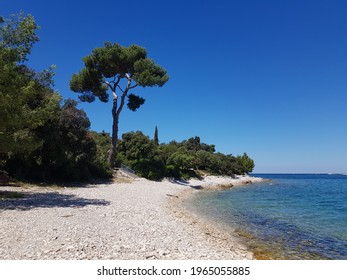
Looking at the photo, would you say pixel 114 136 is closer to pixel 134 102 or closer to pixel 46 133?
pixel 134 102

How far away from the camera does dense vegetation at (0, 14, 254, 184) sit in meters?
13.2

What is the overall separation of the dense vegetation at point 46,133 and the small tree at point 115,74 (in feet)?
0.53

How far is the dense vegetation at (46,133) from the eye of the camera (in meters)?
13.2

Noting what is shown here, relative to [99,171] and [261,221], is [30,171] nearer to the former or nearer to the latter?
[99,171]

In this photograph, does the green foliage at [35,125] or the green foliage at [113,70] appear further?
the green foliage at [113,70]

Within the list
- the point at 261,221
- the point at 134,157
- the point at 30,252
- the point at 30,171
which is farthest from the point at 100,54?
the point at 30,252

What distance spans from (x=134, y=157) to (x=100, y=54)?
18397mm

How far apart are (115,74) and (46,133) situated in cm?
1371

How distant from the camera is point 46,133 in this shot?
2227cm

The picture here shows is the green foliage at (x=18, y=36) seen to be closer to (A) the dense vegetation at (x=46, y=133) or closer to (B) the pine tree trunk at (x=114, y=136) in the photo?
(A) the dense vegetation at (x=46, y=133)

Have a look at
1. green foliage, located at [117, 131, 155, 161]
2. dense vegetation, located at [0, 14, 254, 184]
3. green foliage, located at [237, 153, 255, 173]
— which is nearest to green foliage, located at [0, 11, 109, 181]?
dense vegetation, located at [0, 14, 254, 184]

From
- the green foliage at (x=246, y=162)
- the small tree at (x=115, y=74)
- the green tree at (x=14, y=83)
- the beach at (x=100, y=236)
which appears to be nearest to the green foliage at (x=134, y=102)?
the small tree at (x=115, y=74)

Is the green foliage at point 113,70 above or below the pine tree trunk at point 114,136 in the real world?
above

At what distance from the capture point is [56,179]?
2447 centimetres
